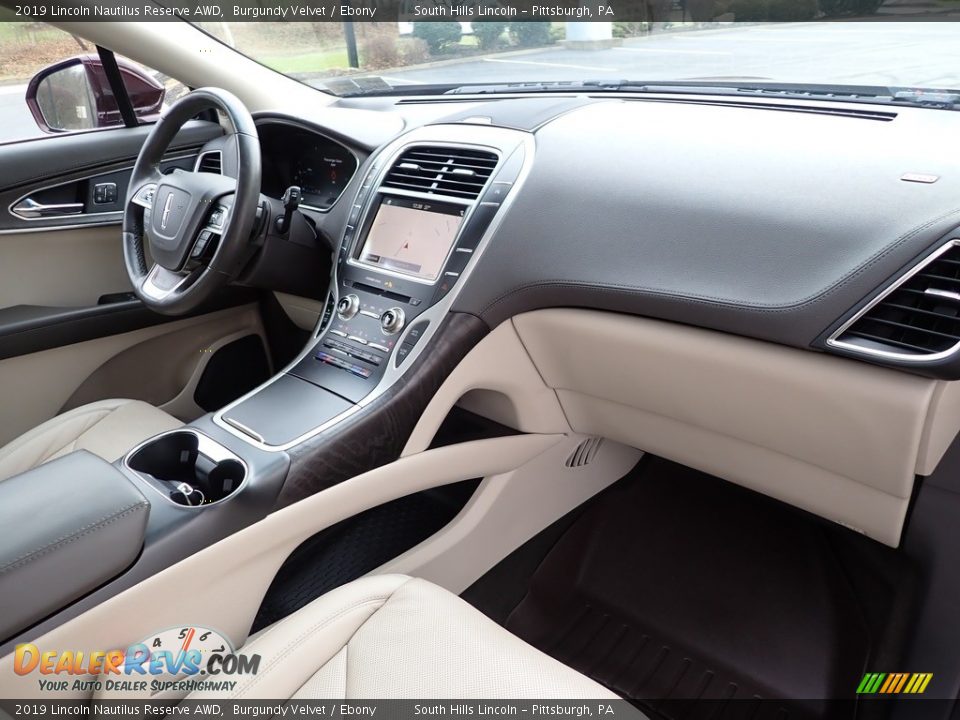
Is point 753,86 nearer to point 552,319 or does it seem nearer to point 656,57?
point 656,57

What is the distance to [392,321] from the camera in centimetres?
146

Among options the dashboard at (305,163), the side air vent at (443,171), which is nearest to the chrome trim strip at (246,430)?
the side air vent at (443,171)

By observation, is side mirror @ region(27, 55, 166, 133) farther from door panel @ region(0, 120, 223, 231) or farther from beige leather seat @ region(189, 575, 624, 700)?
beige leather seat @ region(189, 575, 624, 700)

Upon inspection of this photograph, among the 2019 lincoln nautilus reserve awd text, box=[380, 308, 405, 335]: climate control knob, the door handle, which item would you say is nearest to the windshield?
the 2019 lincoln nautilus reserve awd text

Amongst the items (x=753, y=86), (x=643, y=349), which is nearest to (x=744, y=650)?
(x=643, y=349)

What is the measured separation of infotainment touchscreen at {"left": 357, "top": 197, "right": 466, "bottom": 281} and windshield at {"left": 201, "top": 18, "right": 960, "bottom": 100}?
2.04ft

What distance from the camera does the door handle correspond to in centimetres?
190

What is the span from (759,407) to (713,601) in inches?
24.1

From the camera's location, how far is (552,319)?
55.7 inches

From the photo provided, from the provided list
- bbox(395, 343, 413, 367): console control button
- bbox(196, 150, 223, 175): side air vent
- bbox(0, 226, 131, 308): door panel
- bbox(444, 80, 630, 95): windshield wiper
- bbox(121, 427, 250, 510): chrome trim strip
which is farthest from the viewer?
bbox(196, 150, 223, 175): side air vent

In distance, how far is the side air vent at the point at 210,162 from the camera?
2.04m

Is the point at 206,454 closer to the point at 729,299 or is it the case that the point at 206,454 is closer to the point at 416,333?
the point at 416,333

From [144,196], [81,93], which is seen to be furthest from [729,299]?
[81,93]

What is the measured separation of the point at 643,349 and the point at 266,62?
147 centimetres
